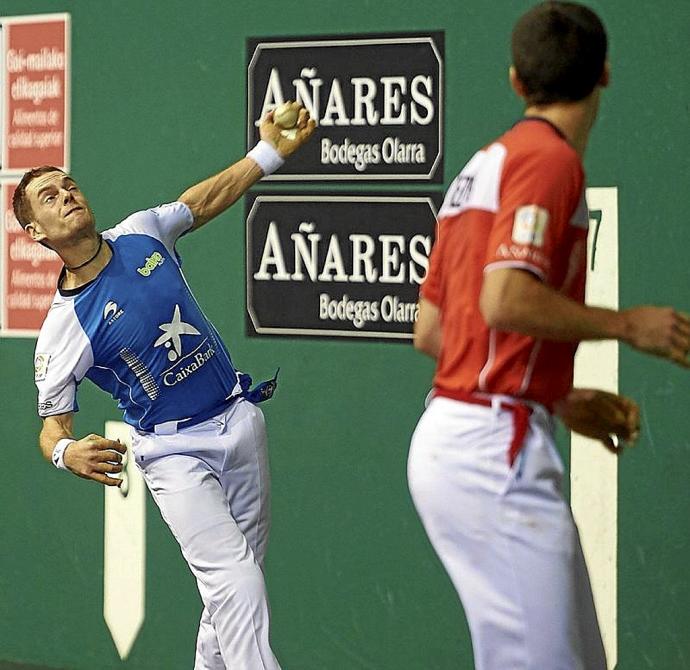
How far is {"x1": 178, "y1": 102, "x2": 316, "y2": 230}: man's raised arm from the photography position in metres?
4.51

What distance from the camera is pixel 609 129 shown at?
4430 millimetres

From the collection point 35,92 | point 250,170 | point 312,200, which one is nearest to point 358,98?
point 312,200

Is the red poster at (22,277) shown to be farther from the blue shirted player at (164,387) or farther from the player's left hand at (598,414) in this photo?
the player's left hand at (598,414)

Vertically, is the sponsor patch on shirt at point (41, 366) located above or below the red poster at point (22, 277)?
below

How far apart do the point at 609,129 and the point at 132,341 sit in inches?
58.6

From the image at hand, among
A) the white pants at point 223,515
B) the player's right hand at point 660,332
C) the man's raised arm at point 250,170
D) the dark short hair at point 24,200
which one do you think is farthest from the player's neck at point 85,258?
the player's right hand at point 660,332

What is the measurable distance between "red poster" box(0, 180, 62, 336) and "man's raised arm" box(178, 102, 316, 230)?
3.38 ft

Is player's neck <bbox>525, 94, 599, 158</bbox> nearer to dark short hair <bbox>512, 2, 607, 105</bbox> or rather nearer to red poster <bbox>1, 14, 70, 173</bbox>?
dark short hair <bbox>512, 2, 607, 105</bbox>

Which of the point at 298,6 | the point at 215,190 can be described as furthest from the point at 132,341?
the point at 298,6

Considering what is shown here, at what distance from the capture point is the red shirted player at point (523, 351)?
2740mm

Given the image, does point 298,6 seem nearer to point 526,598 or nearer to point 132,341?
point 132,341

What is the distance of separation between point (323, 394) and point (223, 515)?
2.70ft

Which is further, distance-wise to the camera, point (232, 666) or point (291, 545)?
point (291, 545)

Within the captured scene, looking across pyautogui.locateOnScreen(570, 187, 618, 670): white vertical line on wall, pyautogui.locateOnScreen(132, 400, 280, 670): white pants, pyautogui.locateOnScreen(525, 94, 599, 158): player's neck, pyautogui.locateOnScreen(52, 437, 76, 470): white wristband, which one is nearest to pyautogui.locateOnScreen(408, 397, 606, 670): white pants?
pyautogui.locateOnScreen(525, 94, 599, 158): player's neck
